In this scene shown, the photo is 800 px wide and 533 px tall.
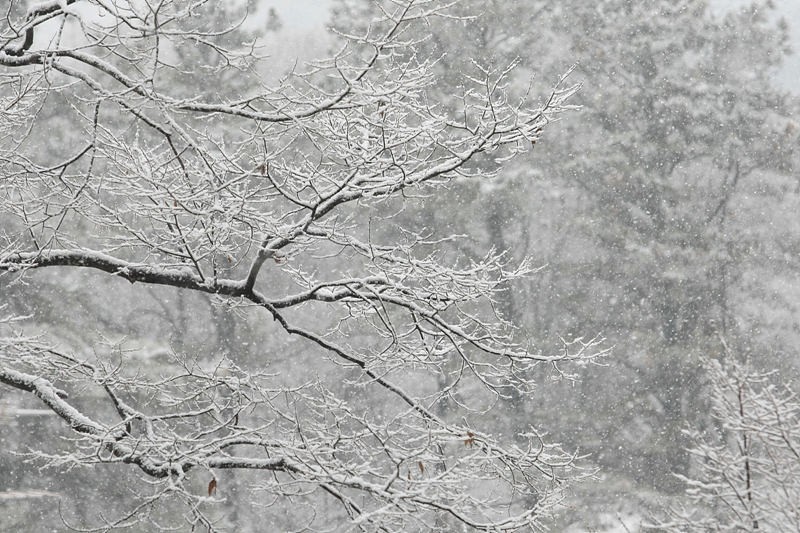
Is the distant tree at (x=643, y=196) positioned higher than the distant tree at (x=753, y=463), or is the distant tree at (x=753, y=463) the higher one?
the distant tree at (x=643, y=196)

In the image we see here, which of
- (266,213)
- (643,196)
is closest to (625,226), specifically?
(643,196)

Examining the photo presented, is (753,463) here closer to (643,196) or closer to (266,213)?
(266,213)

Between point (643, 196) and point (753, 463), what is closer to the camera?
point (753, 463)

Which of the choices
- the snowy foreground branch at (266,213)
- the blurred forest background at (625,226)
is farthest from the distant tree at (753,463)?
the blurred forest background at (625,226)

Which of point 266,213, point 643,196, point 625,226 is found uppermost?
point 643,196

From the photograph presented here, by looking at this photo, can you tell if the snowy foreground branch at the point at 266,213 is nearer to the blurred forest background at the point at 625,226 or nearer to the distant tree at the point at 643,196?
the blurred forest background at the point at 625,226

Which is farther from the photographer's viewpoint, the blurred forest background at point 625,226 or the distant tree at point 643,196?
the distant tree at point 643,196

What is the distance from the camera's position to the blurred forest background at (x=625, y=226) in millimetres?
14148

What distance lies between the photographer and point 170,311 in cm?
1504

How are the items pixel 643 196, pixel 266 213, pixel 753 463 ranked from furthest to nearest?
pixel 643 196
pixel 266 213
pixel 753 463

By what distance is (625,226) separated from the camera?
14789 mm

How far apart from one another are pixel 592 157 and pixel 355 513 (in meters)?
11.4

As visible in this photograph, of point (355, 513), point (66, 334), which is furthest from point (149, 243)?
point (66, 334)

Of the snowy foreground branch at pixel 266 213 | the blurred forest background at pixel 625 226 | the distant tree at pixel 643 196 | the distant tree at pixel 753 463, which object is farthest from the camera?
the distant tree at pixel 643 196
